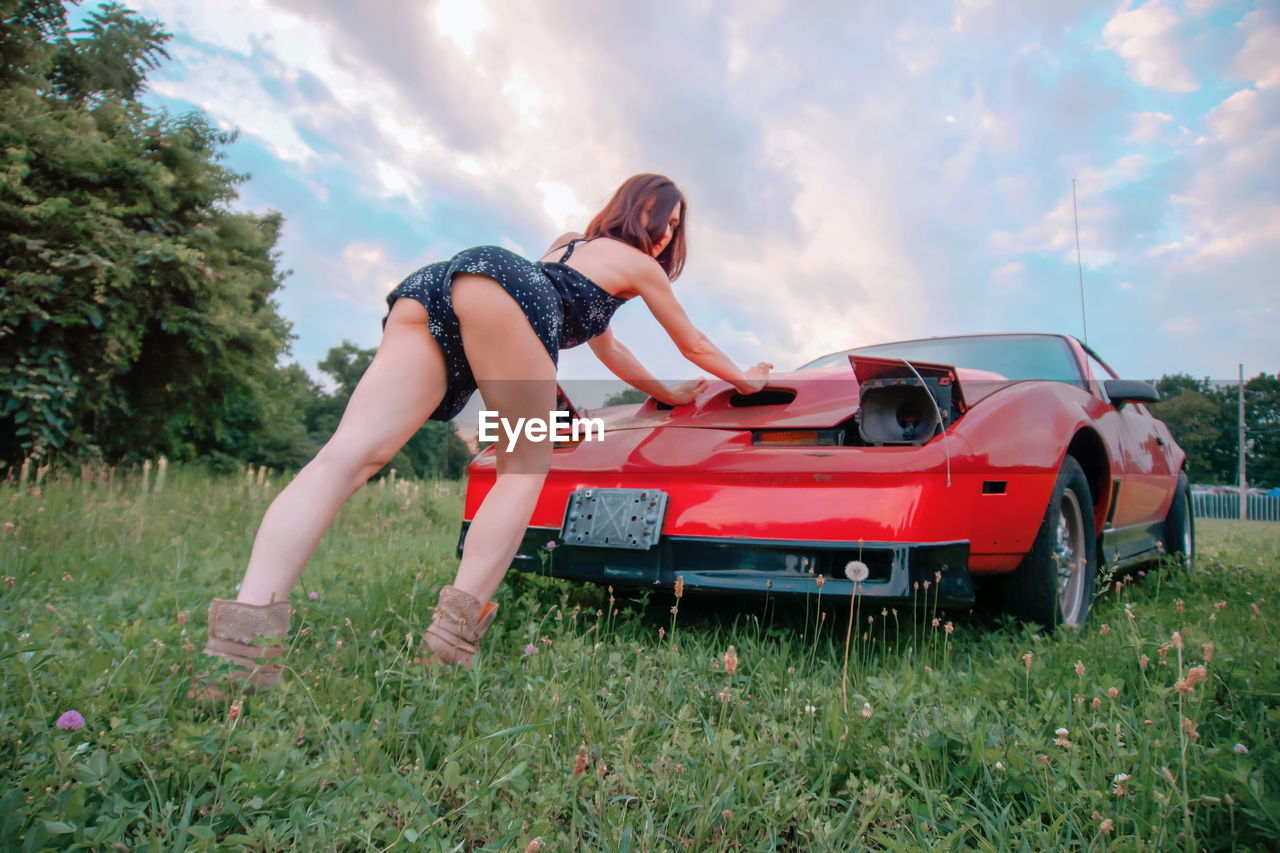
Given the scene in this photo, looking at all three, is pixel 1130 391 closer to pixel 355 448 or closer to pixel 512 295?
pixel 512 295

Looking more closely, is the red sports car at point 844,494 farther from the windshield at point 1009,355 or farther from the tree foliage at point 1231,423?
the tree foliage at point 1231,423

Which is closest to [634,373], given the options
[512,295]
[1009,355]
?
[512,295]

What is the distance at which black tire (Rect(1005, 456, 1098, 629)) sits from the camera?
2.42 metres

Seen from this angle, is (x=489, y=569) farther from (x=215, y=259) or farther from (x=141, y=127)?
(x=141, y=127)

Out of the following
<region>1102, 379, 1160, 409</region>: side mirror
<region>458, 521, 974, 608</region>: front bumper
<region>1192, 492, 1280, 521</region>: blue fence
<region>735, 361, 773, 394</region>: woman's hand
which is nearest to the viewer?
<region>458, 521, 974, 608</region>: front bumper

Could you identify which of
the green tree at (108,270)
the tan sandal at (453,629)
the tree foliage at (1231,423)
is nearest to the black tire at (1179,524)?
the tree foliage at (1231,423)

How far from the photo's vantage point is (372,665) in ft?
6.70

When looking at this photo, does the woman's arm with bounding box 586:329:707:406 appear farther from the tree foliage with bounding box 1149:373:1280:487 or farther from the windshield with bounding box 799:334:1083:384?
the tree foliage with bounding box 1149:373:1280:487

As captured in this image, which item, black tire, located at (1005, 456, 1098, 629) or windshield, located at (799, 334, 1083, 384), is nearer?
black tire, located at (1005, 456, 1098, 629)

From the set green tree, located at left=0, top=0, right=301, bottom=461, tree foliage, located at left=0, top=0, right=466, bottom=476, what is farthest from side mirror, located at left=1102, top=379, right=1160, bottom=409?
green tree, located at left=0, top=0, right=301, bottom=461

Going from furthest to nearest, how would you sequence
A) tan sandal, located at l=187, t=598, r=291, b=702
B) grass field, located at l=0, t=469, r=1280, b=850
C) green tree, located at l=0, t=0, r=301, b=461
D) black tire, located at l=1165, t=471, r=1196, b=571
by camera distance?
green tree, located at l=0, t=0, r=301, b=461 < black tire, located at l=1165, t=471, r=1196, b=571 < tan sandal, located at l=187, t=598, r=291, b=702 < grass field, located at l=0, t=469, r=1280, b=850

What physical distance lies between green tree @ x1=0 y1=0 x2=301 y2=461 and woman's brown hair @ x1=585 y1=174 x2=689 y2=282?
6450 millimetres

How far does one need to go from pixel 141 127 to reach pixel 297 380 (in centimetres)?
684

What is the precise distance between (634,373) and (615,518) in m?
0.64
